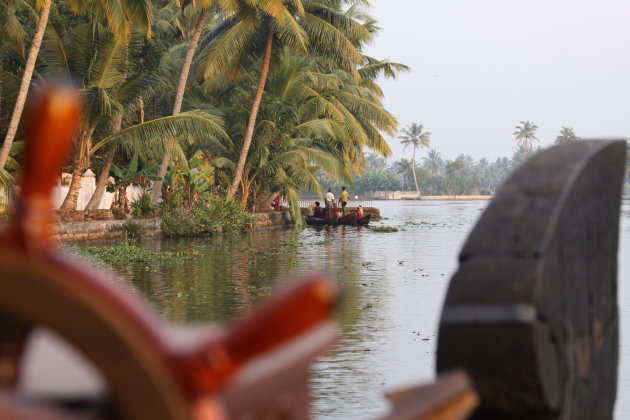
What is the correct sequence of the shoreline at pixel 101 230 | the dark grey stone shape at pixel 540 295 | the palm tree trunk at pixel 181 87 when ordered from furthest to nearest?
the palm tree trunk at pixel 181 87 → the shoreline at pixel 101 230 → the dark grey stone shape at pixel 540 295

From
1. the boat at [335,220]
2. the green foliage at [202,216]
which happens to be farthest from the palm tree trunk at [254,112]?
the boat at [335,220]

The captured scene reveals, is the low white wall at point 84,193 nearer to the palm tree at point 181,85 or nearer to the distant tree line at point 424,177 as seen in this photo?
the palm tree at point 181,85

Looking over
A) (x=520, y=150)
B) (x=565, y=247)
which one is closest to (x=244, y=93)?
(x=565, y=247)

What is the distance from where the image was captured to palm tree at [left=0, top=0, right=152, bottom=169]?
17663 millimetres

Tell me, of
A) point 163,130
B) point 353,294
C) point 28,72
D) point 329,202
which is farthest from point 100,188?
point 329,202

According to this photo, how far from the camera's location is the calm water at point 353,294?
654cm

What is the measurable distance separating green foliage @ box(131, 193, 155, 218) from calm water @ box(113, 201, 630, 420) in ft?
8.79

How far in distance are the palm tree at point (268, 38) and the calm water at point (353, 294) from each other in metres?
6.08

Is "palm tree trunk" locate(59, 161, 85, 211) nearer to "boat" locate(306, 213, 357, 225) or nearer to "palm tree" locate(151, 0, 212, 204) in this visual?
"palm tree" locate(151, 0, 212, 204)

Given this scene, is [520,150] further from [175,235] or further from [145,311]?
[145,311]

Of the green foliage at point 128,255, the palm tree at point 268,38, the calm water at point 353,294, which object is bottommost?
the calm water at point 353,294

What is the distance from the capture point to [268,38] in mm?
28859

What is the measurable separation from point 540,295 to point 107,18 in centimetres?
1765

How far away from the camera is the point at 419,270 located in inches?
624
